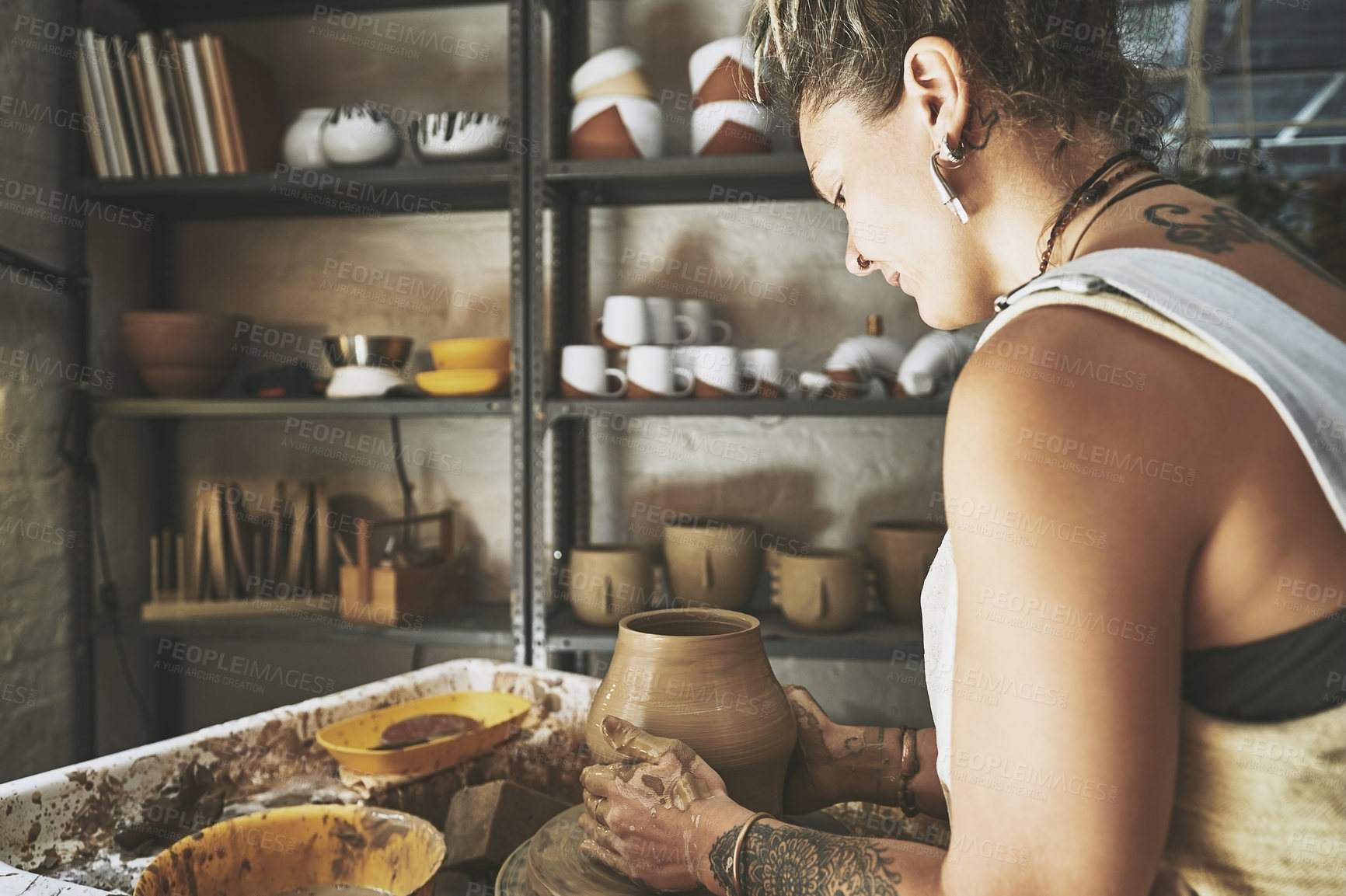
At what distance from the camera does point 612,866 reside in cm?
85

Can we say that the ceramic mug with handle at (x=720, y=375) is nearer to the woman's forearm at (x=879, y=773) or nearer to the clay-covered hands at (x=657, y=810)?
the woman's forearm at (x=879, y=773)

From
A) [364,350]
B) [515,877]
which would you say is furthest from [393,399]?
[515,877]

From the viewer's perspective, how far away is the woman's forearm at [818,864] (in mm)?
671

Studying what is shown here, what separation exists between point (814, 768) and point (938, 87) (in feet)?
2.32

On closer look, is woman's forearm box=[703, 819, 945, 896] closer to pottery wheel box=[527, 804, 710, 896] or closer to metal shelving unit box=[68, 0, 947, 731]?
pottery wheel box=[527, 804, 710, 896]

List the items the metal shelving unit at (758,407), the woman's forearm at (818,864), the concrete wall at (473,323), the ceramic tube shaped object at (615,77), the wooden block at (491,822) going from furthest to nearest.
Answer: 1. the concrete wall at (473,323)
2. the ceramic tube shaped object at (615,77)
3. the metal shelving unit at (758,407)
4. the wooden block at (491,822)
5. the woman's forearm at (818,864)

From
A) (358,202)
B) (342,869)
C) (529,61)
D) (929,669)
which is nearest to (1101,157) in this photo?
(929,669)

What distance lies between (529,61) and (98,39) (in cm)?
97

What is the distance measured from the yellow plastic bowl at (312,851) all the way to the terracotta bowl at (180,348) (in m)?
1.43

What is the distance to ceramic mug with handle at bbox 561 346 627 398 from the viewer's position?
6.32 feet

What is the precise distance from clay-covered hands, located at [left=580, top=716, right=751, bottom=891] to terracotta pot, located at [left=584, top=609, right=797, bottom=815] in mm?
26

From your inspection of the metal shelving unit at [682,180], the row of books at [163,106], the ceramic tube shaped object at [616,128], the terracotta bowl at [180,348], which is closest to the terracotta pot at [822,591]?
the metal shelving unit at [682,180]

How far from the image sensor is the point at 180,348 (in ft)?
6.78

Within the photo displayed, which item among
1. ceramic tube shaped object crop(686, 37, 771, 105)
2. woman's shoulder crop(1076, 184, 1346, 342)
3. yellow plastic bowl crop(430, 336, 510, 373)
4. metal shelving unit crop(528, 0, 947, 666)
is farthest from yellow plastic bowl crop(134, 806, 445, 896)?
ceramic tube shaped object crop(686, 37, 771, 105)
